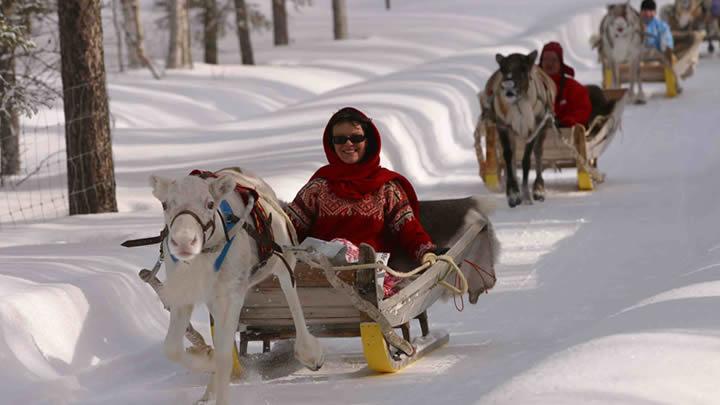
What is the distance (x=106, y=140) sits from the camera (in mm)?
13180

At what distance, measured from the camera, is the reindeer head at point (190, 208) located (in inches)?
233

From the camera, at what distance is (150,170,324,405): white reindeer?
6094 mm

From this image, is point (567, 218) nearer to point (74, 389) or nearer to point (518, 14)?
point (74, 389)

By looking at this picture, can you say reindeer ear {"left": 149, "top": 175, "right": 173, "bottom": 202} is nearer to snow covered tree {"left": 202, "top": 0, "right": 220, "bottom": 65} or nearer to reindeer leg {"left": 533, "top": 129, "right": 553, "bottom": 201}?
reindeer leg {"left": 533, "top": 129, "right": 553, "bottom": 201}

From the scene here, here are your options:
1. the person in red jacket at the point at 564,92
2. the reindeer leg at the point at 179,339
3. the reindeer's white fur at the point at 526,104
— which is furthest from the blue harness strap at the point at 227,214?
the person in red jacket at the point at 564,92

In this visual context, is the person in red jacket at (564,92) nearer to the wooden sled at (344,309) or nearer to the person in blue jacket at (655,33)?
the wooden sled at (344,309)

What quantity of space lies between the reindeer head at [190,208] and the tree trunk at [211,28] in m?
28.1

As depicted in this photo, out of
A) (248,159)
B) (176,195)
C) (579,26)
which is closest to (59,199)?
(248,159)

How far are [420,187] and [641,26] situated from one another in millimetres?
7531

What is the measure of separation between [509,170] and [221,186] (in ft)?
26.4

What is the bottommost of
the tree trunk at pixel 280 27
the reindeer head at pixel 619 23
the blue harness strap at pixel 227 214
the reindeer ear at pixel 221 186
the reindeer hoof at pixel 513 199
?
the reindeer hoof at pixel 513 199

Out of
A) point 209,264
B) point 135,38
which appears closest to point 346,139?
point 209,264

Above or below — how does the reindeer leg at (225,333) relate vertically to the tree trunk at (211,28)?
below

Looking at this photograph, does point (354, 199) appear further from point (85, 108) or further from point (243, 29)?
point (243, 29)
